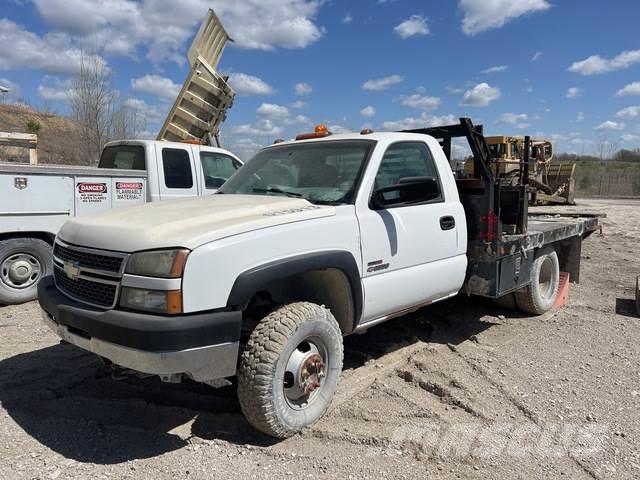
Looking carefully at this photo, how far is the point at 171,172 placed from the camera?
7688mm

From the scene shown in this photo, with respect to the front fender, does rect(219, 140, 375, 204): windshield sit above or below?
above

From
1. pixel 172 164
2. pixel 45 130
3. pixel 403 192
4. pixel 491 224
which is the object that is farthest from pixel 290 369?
pixel 45 130

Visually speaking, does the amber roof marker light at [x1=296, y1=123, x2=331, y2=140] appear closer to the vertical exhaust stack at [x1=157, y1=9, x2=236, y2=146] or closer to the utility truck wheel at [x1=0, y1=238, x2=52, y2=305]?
the utility truck wheel at [x1=0, y1=238, x2=52, y2=305]

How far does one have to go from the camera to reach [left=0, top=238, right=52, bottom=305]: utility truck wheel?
618cm

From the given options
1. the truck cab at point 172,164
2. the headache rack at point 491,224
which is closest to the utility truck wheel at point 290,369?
the headache rack at point 491,224

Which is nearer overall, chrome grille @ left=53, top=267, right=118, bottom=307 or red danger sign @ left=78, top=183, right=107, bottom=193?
chrome grille @ left=53, top=267, right=118, bottom=307

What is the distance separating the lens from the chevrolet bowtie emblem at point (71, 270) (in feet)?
10.5

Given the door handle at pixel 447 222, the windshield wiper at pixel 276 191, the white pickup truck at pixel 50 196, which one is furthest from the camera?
the white pickup truck at pixel 50 196

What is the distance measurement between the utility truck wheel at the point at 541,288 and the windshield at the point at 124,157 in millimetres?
5516

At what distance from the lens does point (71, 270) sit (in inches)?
128

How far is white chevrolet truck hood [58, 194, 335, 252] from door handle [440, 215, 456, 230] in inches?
50.9

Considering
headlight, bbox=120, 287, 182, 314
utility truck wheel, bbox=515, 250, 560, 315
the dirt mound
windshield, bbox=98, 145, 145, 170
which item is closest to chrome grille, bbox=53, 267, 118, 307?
headlight, bbox=120, 287, 182, 314

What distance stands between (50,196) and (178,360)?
4.55 m

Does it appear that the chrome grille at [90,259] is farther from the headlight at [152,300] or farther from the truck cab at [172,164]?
the truck cab at [172,164]
